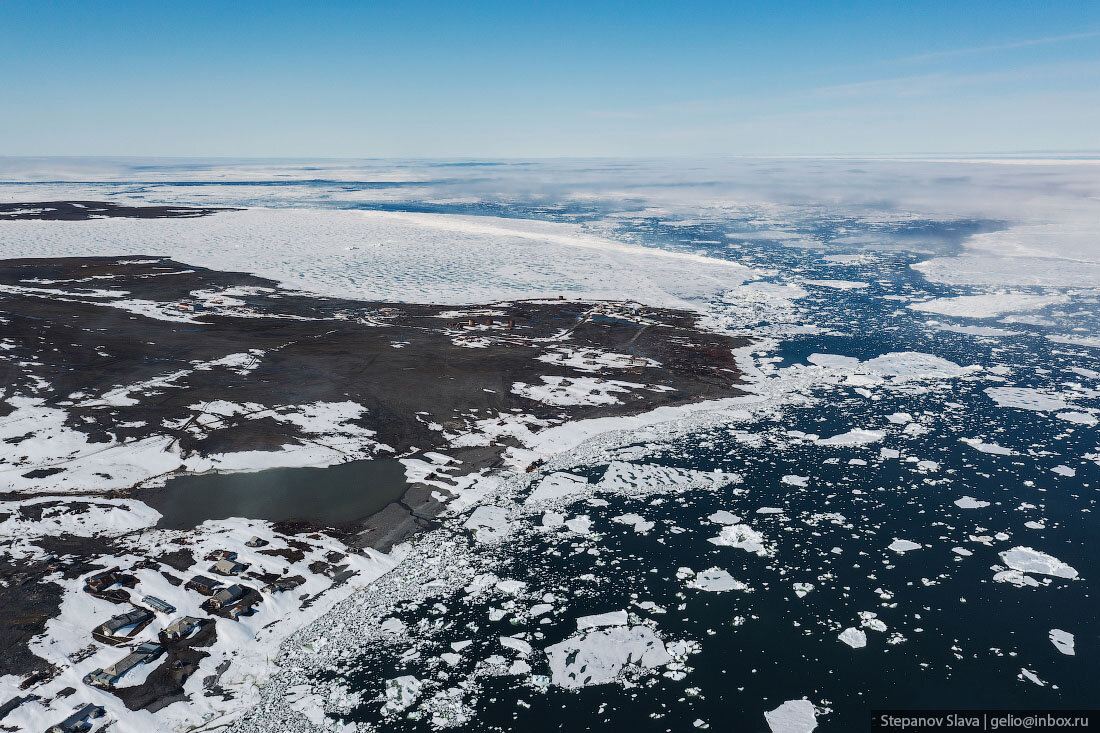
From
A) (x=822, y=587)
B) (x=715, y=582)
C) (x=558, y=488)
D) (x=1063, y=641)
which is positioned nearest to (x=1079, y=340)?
(x=1063, y=641)

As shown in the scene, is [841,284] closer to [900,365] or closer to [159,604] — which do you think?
[900,365]

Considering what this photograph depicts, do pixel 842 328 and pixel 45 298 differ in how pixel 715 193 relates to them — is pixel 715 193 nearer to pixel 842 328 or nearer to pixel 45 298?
pixel 842 328

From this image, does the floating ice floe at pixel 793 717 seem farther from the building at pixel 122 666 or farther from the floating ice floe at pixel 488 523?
the building at pixel 122 666

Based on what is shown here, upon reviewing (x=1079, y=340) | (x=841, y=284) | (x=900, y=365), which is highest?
(x=841, y=284)

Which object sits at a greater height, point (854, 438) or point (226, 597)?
point (854, 438)

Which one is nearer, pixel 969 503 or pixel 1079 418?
pixel 969 503

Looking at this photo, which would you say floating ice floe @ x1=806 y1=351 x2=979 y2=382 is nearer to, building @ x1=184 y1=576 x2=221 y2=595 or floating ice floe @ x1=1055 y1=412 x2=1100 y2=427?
floating ice floe @ x1=1055 y1=412 x2=1100 y2=427

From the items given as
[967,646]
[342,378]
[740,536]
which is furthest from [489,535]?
[342,378]
